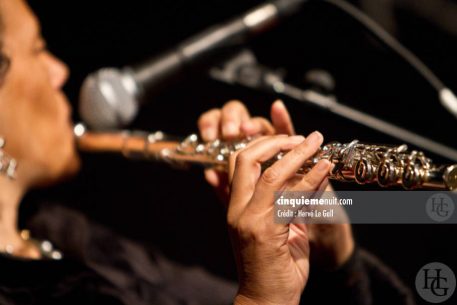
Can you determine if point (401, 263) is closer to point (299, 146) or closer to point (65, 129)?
point (299, 146)

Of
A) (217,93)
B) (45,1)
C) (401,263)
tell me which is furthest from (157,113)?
(401,263)

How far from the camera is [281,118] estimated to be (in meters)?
0.89

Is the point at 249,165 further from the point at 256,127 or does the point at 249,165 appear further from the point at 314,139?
the point at 256,127

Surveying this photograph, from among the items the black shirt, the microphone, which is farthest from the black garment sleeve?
the microphone

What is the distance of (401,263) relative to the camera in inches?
51.1

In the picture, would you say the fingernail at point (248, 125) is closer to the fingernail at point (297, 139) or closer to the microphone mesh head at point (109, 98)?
the fingernail at point (297, 139)

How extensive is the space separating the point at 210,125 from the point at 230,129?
7 centimetres

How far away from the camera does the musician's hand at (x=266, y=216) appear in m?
0.62

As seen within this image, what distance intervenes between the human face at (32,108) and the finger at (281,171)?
0.78 metres

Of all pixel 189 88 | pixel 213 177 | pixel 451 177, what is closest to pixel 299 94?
pixel 213 177

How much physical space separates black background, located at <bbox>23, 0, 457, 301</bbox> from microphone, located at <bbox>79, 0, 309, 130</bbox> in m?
0.23

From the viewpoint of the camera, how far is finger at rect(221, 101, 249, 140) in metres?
0.92

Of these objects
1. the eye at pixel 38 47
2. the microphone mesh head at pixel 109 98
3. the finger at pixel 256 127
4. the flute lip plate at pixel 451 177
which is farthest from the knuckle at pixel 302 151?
the eye at pixel 38 47

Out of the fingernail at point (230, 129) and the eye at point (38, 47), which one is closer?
the fingernail at point (230, 129)
